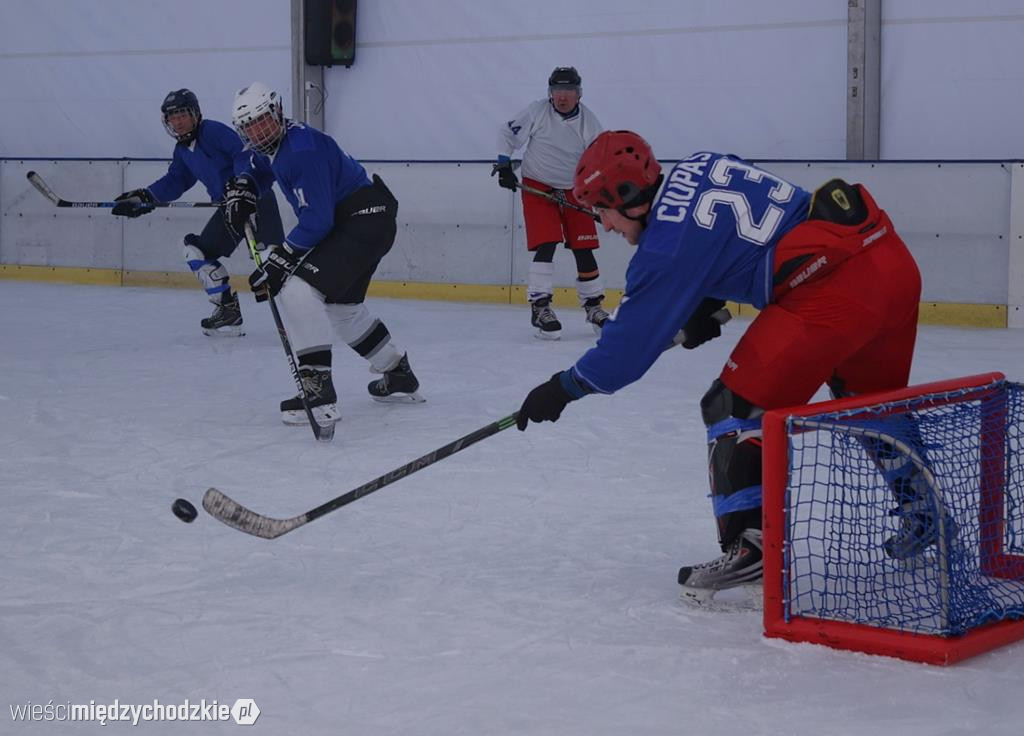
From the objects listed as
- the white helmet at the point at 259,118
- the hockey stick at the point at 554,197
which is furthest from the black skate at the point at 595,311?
the white helmet at the point at 259,118

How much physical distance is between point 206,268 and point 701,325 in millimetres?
4257

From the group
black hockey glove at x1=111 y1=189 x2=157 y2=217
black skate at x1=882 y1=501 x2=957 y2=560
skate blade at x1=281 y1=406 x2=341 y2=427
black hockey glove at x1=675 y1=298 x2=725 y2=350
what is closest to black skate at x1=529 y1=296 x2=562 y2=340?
black hockey glove at x1=111 y1=189 x2=157 y2=217

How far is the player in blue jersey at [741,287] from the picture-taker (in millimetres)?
2240

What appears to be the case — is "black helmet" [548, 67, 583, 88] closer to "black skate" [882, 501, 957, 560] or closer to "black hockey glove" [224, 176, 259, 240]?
"black hockey glove" [224, 176, 259, 240]

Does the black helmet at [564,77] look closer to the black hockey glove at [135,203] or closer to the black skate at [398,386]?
the black hockey glove at [135,203]

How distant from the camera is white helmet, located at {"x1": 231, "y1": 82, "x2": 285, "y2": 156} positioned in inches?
157

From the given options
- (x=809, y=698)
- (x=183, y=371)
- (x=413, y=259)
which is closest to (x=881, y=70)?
(x=413, y=259)

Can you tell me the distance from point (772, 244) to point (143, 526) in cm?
158

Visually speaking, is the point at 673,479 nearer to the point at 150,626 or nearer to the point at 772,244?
the point at 772,244

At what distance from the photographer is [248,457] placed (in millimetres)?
3814

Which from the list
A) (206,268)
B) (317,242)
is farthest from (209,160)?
(317,242)

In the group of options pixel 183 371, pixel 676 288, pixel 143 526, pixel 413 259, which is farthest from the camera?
pixel 413 259

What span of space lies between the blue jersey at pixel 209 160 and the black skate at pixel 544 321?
5.04 ft

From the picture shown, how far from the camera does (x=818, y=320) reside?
7.40ft
